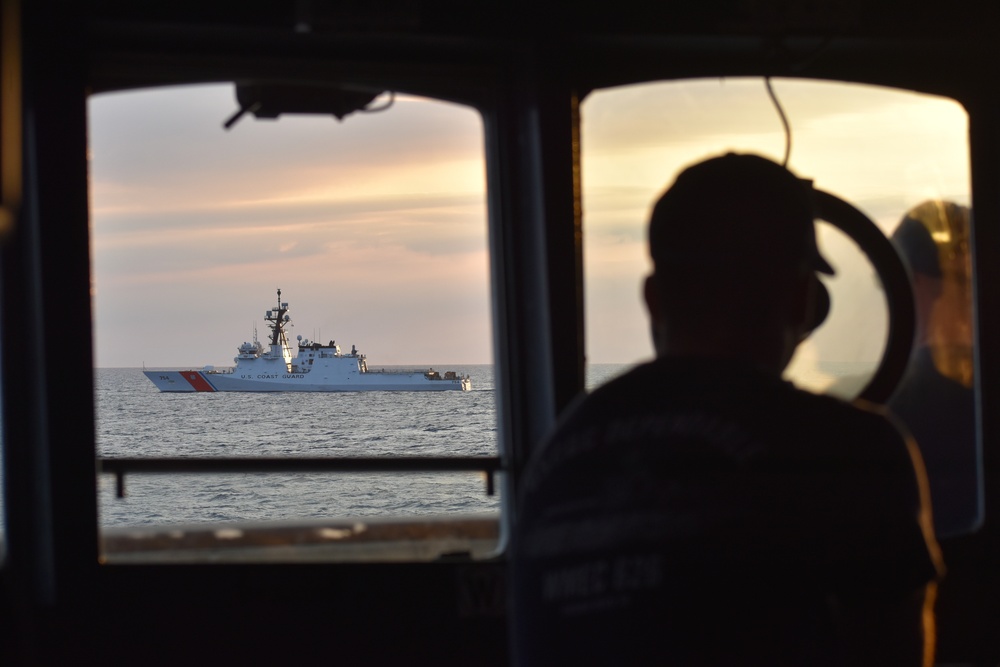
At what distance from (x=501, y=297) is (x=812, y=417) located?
156 cm

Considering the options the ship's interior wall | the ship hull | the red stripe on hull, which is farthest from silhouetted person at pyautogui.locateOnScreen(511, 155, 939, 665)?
the red stripe on hull

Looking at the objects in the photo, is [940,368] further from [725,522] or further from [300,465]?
[725,522]

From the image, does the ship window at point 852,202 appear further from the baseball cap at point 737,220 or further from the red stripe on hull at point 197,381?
the red stripe on hull at point 197,381

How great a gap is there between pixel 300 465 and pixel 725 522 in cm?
158

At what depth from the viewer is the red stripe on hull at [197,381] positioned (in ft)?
24.4

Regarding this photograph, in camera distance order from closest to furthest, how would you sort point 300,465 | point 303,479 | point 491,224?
point 300,465 < point 491,224 < point 303,479

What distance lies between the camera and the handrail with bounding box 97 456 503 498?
7.51 ft

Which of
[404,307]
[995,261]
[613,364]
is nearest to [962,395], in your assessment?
[995,261]

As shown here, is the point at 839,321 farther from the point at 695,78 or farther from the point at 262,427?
the point at 262,427

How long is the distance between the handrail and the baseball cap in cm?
134

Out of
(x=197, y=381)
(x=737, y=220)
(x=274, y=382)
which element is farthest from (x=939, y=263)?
(x=197, y=381)

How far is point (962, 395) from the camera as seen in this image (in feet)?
8.30

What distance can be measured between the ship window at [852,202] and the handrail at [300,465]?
38 cm

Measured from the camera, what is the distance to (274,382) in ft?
24.7
